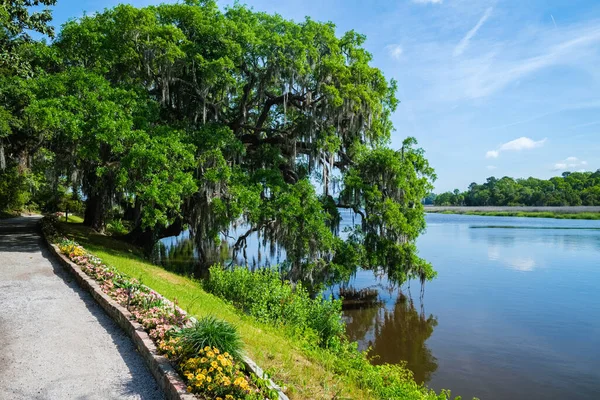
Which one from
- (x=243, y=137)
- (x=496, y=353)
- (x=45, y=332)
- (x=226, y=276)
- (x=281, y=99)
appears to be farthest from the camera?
(x=243, y=137)

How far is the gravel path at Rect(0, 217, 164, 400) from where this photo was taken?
545cm

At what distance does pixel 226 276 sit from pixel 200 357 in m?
8.04

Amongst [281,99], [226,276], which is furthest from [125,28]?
[226,276]

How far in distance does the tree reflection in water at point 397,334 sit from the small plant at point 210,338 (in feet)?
20.1

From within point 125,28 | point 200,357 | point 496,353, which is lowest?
point 496,353

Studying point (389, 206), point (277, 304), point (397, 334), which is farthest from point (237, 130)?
point (397, 334)

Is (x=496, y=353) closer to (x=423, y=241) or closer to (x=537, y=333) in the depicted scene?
(x=537, y=333)

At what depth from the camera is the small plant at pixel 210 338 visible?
19.1 feet

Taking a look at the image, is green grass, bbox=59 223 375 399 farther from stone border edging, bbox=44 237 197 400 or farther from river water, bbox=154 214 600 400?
river water, bbox=154 214 600 400

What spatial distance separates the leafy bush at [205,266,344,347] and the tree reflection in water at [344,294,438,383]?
1500 millimetres

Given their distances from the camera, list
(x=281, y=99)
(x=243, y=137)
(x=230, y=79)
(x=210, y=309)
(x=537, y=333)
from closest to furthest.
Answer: (x=210, y=309), (x=537, y=333), (x=230, y=79), (x=281, y=99), (x=243, y=137)

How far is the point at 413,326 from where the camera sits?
15312 mm

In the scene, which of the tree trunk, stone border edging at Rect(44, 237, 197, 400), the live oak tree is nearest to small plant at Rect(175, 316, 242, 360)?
stone border edging at Rect(44, 237, 197, 400)

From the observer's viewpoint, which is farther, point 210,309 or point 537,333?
point 537,333
